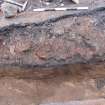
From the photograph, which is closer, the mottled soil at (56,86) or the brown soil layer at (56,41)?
the brown soil layer at (56,41)

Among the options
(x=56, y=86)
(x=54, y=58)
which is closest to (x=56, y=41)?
(x=54, y=58)

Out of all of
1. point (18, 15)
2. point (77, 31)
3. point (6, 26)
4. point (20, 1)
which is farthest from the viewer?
point (20, 1)

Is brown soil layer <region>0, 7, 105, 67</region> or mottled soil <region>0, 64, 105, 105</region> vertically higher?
brown soil layer <region>0, 7, 105, 67</region>

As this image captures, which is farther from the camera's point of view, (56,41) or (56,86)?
(56,86)

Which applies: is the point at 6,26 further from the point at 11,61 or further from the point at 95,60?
the point at 95,60

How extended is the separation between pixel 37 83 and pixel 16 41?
0.32 meters

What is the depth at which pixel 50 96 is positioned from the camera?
1931mm

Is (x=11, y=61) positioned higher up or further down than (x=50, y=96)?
higher up

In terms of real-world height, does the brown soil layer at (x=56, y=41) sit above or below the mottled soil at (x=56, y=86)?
above

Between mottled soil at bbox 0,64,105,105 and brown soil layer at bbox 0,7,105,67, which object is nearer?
brown soil layer at bbox 0,7,105,67

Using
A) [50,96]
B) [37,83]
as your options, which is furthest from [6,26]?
[50,96]

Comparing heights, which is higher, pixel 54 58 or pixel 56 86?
pixel 54 58

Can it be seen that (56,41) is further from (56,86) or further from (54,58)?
(56,86)

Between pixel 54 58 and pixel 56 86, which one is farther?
pixel 56 86
